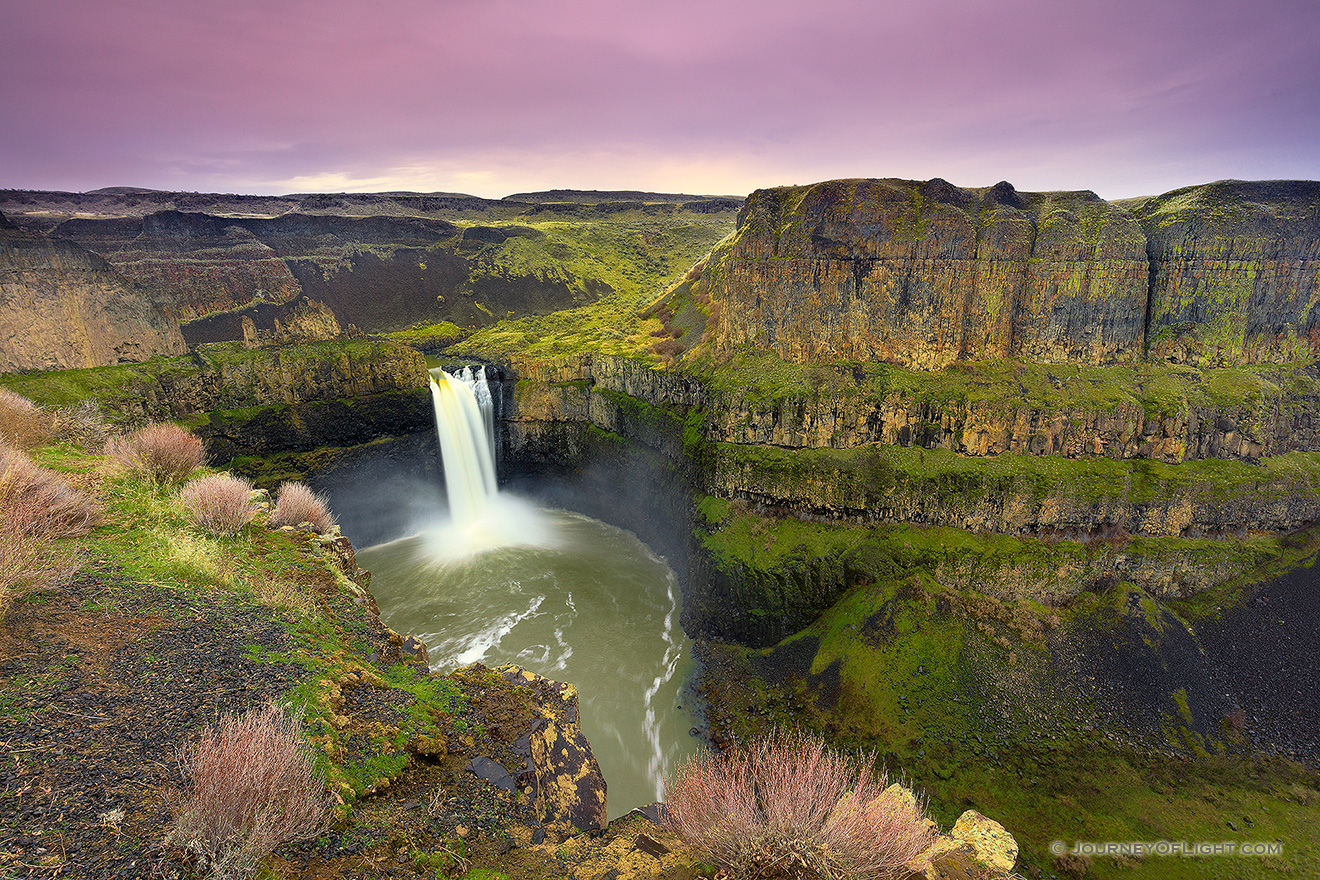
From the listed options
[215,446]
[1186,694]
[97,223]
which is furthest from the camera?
[97,223]

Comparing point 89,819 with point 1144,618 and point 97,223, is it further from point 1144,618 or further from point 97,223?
point 97,223

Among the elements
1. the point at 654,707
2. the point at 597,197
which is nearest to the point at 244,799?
the point at 654,707

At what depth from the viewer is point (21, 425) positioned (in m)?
15.5


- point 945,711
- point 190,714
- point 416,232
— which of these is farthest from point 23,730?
point 416,232

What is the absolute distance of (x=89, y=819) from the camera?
481cm

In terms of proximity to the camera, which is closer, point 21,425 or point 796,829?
point 796,829

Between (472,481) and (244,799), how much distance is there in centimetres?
3396

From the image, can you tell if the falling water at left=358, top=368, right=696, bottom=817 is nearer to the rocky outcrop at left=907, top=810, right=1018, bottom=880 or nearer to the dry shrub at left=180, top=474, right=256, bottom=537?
the rocky outcrop at left=907, top=810, right=1018, bottom=880

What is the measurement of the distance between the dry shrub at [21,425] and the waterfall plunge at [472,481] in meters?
18.9

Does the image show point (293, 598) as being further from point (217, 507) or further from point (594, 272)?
point (594, 272)

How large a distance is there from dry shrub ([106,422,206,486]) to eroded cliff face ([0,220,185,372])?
57.1 ft

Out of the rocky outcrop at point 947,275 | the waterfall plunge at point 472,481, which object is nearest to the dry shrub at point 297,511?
the waterfall plunge at point 472,481

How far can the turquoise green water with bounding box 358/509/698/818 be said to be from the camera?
19.7 meters

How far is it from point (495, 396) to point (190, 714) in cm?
3459
